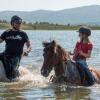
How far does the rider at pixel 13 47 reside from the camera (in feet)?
57.0

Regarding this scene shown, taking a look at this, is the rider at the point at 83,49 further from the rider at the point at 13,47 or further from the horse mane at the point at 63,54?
the rider at the point at 13,47

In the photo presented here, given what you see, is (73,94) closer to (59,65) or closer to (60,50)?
(59,65)

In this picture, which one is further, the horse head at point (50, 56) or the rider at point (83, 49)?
the rider at point (83, 49)

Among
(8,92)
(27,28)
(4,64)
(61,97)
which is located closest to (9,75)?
(4,64)

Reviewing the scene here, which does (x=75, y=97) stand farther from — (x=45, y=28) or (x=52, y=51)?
(x=45, y=28)

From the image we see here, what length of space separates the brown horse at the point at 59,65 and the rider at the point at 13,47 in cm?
225

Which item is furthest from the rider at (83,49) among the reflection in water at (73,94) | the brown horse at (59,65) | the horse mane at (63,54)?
the reflection in water at (73,94)

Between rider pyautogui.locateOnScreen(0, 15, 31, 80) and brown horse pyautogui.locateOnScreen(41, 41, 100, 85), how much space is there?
2.25m

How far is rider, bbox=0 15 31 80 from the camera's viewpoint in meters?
17.4

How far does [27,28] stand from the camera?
120500mm

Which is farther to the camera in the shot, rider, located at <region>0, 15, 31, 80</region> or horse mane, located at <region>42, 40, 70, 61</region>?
rider, located at <region>0, 15, 31, 80</region>

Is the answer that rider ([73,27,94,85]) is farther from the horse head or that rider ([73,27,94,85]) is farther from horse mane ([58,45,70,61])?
the horse head

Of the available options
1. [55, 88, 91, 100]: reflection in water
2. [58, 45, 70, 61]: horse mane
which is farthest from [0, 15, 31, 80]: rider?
[55, 88, 91, 100]: reflection in water

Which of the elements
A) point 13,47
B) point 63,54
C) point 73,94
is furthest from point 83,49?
point 13,47
